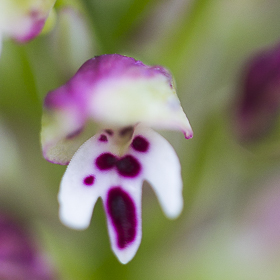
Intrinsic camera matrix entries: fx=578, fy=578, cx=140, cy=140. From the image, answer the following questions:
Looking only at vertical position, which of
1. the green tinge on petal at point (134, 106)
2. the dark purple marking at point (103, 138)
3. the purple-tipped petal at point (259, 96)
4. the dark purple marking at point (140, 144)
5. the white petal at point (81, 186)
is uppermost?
the purple-tipped petal at point (259, 96)

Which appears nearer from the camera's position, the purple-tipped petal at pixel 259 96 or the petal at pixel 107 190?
the petal at pixel 107 190

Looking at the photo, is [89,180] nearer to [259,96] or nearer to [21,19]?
[21,19]

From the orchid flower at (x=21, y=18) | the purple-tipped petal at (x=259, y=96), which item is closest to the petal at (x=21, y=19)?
the orchid flower at (x=21, y=18)

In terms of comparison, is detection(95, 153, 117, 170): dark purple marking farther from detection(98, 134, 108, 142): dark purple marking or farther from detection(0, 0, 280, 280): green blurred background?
detection(0, 0, 280, 280): green blurred background

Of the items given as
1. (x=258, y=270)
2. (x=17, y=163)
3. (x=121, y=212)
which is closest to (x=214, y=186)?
(x=258, y=270)

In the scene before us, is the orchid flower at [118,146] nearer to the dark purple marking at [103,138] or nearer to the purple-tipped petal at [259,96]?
the dark purple marking at [103,138]

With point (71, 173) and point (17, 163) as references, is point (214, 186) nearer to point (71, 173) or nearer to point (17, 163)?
point (17, 163)
